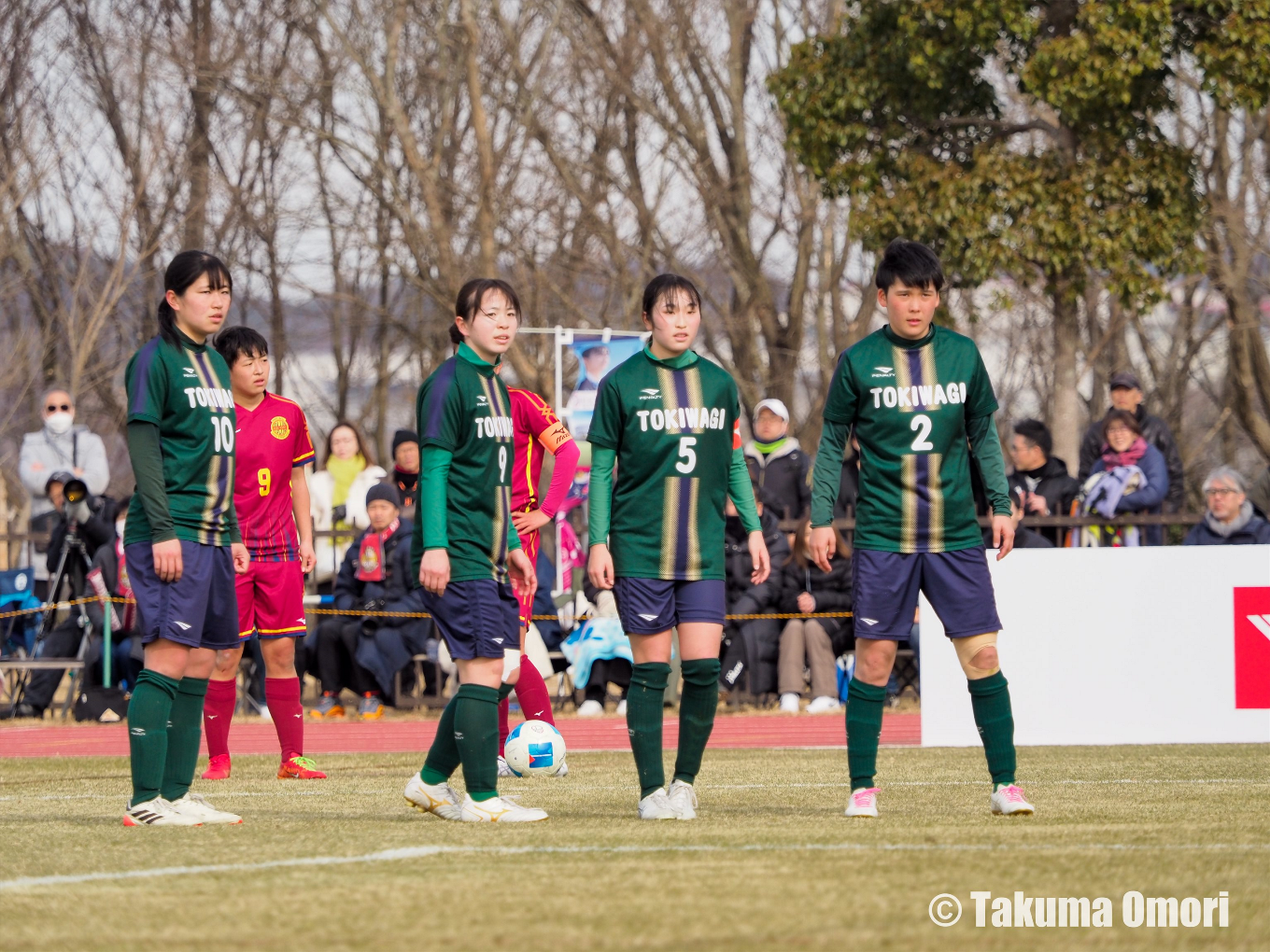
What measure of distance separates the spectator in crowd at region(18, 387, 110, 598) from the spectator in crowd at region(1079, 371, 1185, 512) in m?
8.64

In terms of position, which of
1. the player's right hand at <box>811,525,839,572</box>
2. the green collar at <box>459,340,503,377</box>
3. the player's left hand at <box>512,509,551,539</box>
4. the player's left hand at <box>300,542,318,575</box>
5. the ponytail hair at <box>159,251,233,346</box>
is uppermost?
the ponytail hair at <box>159,251,233,346</box>

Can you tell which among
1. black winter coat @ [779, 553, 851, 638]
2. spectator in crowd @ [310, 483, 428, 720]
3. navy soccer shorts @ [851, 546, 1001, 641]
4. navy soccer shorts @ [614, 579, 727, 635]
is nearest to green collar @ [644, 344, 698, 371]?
navy soccer shorts @ [614, 579, 727, 635]

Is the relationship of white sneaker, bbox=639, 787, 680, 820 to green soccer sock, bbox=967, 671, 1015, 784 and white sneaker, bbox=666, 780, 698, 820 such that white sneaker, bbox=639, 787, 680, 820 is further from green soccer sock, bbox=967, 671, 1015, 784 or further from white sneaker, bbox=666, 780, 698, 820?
green soccer sock, bbox=967, 671, 1015, 784

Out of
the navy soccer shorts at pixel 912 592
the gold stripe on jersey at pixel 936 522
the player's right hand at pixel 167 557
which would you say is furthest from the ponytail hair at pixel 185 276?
the gold stripe on jersey at pixel 936 522

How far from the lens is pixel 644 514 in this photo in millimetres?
6812

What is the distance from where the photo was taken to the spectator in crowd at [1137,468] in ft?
47.8

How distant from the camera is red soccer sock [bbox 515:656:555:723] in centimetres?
933

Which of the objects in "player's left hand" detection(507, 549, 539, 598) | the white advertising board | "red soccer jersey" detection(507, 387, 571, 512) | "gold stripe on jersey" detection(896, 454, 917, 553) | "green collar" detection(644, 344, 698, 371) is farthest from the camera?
the white advertising board

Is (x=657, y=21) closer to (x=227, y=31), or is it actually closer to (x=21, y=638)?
(x=227, y=31)

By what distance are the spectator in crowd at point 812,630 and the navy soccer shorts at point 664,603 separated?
7.92m

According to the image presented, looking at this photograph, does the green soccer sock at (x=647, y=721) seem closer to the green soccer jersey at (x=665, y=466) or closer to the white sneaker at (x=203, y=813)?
the green soccer jersey at (x=665, y=466)

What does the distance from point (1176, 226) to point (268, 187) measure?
1814cm

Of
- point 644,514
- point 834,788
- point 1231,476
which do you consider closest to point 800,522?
point 1231,476

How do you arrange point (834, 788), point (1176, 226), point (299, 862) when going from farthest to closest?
point (1176, 226) < point (834, 788) < point (299, 862)
